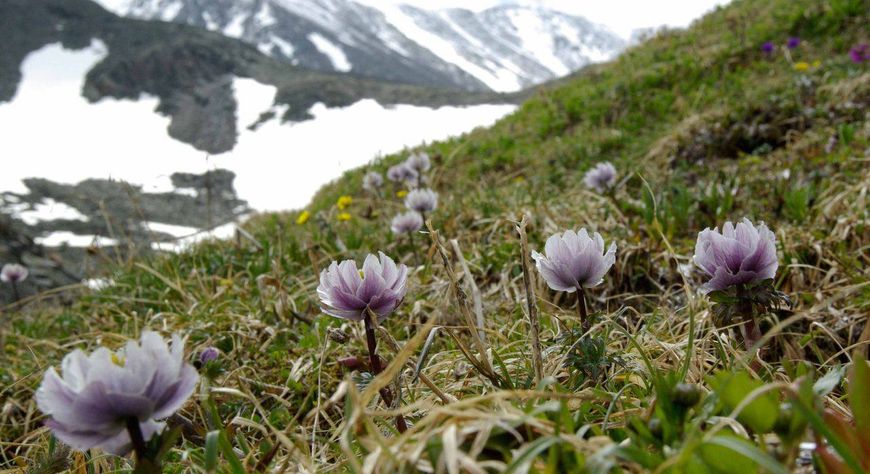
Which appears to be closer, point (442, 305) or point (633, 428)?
point (633, 428)

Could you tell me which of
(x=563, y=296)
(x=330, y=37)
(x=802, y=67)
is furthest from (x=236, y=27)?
(x=563, y=296)

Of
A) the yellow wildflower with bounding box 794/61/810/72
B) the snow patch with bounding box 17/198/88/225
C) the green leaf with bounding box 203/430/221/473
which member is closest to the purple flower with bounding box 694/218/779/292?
the green leaf with bounding box 203/430/221/473

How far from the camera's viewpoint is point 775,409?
0.90m

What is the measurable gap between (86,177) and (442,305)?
45.2m

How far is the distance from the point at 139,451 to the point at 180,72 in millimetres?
66316

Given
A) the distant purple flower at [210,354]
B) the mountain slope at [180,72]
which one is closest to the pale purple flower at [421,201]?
the distant purple flower at [210,354]

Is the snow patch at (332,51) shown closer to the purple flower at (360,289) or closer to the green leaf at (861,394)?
the purple flower at (360,289)

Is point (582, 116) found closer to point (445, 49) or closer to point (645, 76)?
point (645, 76)

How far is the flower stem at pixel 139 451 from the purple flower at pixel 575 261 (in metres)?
0.99

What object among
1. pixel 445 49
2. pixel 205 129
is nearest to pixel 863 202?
pixel 205 129

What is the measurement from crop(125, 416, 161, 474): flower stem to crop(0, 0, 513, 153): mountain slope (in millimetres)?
48299

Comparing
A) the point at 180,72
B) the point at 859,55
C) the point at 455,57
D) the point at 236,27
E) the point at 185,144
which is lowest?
the point at 185,144

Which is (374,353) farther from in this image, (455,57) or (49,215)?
(455,57)

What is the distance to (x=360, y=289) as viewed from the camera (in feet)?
4.75
